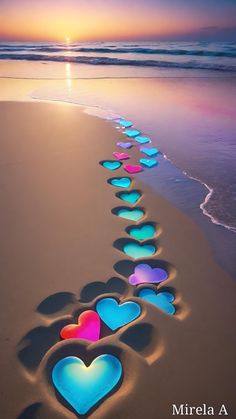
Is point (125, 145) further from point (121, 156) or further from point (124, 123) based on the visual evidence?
point (124, 123)

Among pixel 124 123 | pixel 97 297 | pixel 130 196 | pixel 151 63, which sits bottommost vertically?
pixel 97 297

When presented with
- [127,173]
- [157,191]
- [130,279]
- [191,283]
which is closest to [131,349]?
[130,279]

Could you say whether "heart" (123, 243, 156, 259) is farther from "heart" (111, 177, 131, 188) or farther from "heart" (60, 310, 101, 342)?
"heart" (111, 177, 131, 188)

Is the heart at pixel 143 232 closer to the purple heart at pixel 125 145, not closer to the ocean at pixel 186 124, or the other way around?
the ocean at pixel 186 124

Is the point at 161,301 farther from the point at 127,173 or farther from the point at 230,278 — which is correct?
the point at 127,173

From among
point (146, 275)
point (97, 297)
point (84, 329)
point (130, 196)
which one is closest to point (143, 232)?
point (146, 275)

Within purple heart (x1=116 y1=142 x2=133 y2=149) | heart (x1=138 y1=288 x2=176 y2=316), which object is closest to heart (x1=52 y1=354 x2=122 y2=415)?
heart (x1=138 y1=288 x2=176 y2=316)

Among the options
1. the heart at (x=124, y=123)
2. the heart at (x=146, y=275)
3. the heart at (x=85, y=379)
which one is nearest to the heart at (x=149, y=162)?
the heart at (x=124, y=123)
